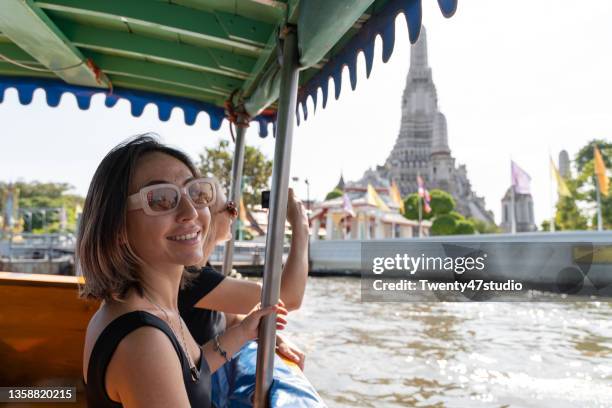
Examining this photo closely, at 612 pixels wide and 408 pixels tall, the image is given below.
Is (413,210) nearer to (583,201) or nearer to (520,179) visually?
(583,201)

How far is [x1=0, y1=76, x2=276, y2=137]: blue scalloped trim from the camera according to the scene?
2721 millimetres

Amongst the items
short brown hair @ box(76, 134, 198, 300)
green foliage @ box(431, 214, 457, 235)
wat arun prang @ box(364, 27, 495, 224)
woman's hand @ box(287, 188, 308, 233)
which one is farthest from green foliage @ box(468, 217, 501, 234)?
short brown hair @ box(76, 134, 198, 300)

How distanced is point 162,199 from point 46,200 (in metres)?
57.0

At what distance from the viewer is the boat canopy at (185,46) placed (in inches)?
59.1

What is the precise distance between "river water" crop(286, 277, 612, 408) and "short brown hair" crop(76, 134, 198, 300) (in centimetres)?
372

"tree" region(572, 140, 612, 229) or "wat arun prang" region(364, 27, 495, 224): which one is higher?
"wat arun prang" region(364, 27, 495, 224)

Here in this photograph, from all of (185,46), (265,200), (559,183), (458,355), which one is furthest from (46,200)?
(265,200)

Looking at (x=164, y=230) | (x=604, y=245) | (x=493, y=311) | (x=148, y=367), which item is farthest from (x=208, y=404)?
(x=604, y=245)

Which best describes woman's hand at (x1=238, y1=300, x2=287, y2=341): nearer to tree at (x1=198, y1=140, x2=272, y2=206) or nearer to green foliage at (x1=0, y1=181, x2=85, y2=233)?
tree at (x1=198, y1=140, x2=272, y2=206)

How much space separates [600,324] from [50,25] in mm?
9366

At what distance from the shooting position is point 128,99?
9.69ft

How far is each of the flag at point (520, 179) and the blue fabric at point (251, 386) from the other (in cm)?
2162

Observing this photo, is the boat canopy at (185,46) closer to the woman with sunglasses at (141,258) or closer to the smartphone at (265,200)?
the smartphone at (265,200)

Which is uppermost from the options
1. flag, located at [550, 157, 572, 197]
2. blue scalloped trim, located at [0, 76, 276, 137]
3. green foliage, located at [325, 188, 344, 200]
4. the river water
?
green foliage, located at [325, 188, 344, 200]
